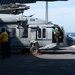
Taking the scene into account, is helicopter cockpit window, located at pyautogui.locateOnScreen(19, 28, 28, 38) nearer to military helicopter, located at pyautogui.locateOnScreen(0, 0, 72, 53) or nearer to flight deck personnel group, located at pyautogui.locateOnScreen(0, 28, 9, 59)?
military helicopter, located at pyautogui.locateOnScreen(0, 0, 72, 53)

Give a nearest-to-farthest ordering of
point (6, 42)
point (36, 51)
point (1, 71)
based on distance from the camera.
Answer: point (1, 71) < point (6, 42) < point (36, 51)

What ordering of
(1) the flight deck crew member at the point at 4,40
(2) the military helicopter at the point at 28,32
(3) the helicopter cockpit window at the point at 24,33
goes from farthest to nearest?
(3) the helicopter cockpit window at the point at 24,33 → (2) the military helicopter at the point at 28,32 → (1) the flight deck crew member at the point at 4,40

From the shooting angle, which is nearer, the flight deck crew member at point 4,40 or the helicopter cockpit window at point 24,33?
the flight deck crew member at point 4,40

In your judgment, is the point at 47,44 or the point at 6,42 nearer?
the point at 6,42

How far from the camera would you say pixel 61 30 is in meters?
Result: 29.0

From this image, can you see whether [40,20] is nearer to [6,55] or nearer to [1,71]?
[6,55]

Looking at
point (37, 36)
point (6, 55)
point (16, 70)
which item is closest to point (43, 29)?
point (37, 36)

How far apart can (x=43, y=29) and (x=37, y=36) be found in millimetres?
723

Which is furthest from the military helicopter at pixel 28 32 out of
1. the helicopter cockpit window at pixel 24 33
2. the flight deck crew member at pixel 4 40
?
the flight deck crew member at pixel 4 40

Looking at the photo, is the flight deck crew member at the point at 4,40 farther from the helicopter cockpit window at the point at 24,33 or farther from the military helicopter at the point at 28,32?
the helicopter cockpit window at the point at 24,33

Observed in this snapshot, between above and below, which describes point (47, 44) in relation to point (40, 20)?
below

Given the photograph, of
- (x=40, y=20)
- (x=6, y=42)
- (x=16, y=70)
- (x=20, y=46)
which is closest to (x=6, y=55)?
(x=6, y=42)

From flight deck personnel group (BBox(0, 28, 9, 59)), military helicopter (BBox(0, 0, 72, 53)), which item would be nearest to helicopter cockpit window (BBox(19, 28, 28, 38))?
military helicopter (BBox(0, 0, 72, 53))

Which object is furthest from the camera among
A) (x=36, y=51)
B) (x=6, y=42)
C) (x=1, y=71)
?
(x=36, y=51)
